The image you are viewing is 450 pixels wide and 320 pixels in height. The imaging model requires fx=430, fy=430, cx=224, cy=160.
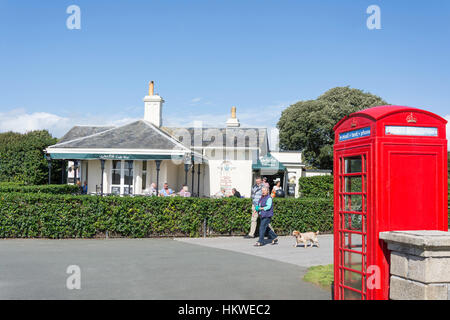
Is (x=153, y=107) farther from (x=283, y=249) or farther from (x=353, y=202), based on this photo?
(x=353, y=202)

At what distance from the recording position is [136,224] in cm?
1330

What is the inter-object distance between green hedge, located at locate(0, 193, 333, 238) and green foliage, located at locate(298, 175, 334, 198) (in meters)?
16.3

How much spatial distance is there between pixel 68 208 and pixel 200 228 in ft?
13.4

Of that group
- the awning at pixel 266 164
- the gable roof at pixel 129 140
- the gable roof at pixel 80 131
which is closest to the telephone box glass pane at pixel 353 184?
the gable roof at pixel 129 140

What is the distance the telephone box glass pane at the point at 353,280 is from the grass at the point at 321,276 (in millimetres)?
1487

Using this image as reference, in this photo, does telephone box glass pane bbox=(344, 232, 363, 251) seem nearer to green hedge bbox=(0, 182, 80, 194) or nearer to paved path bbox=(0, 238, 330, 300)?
paved path bbox=(0, 238, 330, 300)

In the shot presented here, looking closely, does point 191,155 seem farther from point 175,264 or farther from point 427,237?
point 427,237

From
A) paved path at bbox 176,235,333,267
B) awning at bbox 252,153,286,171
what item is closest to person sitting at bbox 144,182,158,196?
paved path at bbox 176,235,333,267

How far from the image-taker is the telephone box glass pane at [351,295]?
18.5 feet

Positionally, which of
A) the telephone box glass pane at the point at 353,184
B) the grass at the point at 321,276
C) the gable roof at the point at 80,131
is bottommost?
the grass at the point at 321,276

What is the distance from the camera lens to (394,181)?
5184 millimetres

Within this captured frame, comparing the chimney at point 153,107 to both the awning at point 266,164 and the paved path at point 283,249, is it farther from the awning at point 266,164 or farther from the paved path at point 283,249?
the paved path at point 283,249

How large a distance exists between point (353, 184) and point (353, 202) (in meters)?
0.26

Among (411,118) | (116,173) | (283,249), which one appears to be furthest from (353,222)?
(116,173)
